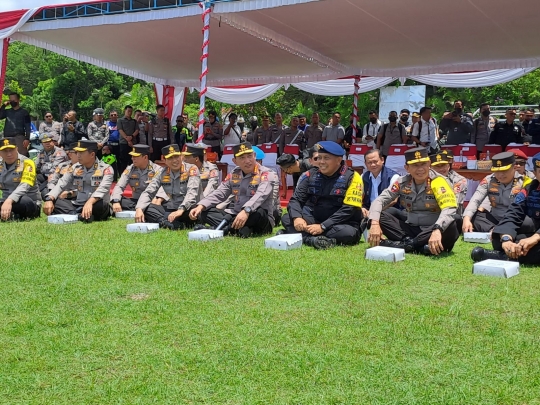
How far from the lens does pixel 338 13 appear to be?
32.7 ft

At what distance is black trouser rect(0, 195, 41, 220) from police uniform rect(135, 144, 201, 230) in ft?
5.82

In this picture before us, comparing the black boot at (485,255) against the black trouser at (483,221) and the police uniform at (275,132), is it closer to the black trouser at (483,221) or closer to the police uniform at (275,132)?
the black trouser at (483,221)

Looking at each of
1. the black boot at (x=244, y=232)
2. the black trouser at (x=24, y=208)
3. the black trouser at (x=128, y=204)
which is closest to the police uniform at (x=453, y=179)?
the black boot at (x=244, y=232)

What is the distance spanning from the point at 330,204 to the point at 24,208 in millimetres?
4723

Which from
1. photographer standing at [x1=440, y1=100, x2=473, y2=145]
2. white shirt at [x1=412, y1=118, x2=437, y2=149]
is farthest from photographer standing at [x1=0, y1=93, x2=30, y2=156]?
photographer standing at [x1=440, y1=100, x2=473, y2=145]

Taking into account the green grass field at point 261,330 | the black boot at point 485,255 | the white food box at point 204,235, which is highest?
the black boot at point 485,255

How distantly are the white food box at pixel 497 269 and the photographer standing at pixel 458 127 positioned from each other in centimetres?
767

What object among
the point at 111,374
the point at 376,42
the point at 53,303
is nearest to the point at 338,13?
the point at 376,42

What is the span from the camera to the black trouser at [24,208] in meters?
8.91

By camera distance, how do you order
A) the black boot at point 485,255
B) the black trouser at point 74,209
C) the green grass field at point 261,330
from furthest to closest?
the black trouser at point 74,209, the black boot at point 485,255, the green grass field at point 261,330

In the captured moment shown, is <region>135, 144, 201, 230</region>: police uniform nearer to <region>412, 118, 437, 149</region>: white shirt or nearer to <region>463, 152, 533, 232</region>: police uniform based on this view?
<region>463, 152, 533, 232</region>: police uniform

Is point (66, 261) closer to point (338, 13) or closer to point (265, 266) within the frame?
point (265, 266)

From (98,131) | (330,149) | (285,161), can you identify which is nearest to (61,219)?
(285,161)

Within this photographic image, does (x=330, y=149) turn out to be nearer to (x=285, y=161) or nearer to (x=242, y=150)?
(x=242, y=150)
